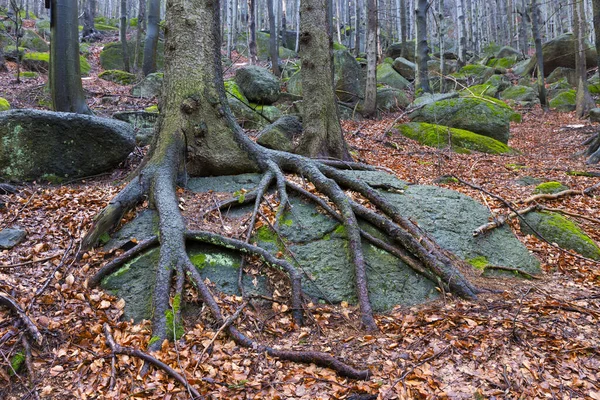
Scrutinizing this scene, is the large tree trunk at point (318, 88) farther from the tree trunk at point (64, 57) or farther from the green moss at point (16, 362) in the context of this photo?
the green moss at point (16, 362)

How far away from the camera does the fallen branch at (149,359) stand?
277cm

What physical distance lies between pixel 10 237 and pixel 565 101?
71.8 ft

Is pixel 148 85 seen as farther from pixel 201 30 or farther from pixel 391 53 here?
pixel 391 53

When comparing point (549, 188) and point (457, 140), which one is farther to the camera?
point (457, 140)

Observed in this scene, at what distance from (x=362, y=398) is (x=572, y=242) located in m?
4.33

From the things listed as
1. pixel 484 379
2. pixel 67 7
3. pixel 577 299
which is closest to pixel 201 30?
pixel 67 7

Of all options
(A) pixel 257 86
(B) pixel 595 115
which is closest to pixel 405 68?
(B) pixel 595 115

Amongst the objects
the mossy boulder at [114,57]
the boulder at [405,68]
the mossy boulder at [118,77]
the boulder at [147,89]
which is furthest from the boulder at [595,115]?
the mossy boulder at [114,57]

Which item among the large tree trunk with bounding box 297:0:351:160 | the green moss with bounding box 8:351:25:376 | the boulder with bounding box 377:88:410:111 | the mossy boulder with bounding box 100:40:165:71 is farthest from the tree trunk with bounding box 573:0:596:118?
the green moss with bounding box 8:351:25:376

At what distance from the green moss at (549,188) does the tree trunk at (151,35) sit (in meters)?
14.2

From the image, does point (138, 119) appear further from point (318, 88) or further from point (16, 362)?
point (16, 362)

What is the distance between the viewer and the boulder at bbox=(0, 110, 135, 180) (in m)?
5.54

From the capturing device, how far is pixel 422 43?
15.7 m

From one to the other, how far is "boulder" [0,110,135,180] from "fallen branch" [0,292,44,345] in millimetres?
2985
